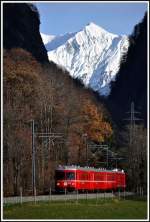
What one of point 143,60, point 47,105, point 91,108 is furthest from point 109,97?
point 47,105

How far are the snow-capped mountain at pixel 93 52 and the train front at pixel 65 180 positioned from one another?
73.5m

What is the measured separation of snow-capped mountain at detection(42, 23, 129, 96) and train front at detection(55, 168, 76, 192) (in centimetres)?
7353

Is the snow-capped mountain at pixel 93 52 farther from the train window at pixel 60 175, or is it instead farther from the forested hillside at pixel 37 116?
the train window at pixel 60 175

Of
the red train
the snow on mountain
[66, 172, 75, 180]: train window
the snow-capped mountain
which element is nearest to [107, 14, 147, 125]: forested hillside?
the snow-capped mountain

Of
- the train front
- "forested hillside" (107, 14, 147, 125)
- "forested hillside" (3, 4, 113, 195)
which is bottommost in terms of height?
the train front

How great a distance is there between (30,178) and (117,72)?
81.5 m

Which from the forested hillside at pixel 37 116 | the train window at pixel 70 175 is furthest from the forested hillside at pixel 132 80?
the train window at pixel 70 175

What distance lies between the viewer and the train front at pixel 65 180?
51.2 m

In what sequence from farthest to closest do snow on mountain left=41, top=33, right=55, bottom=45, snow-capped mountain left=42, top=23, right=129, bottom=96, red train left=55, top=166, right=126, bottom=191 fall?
snow-capped mountain left=42, top=23, right=129, bottom=96 → snow on mountain left=41, top=33, right=55, bottom=45 → red train left=55, top=166, right=126, bottom=191

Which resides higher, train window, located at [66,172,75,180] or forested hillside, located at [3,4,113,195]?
forested hillside, located at [3,4,113,195]

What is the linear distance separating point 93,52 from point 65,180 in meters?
99.0

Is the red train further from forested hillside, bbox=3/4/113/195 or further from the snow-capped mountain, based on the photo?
the snow-capped mountain

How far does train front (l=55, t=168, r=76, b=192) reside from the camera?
5116 centimetres

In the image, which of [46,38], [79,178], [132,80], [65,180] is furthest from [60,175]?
[46,38]
